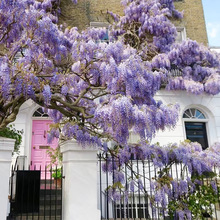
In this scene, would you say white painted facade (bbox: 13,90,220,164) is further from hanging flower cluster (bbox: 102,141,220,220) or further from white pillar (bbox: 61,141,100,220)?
white pillar (bbox: 61,141,100,220)

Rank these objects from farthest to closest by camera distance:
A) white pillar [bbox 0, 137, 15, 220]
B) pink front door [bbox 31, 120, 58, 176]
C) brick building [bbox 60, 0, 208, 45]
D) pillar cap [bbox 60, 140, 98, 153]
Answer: brick building [bbox 60, 0, 208, 45]
pink front door [bbox 31, 120, 58, 176]
pillar cap [bbox 60, 140, 98, 153]
white pillar [bbox 0, 137, 15, 220]

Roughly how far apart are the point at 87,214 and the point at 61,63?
15.7 feet

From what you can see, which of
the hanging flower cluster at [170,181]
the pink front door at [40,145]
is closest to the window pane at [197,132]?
the hanging flower cluster at [170,181]

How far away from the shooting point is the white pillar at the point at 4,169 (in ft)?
16.0

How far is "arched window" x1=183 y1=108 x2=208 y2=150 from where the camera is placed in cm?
1242

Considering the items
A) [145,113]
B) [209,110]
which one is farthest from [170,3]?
[145,113]

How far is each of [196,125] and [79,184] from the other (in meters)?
8.59

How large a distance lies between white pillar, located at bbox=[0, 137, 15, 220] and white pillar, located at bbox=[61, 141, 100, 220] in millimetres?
1168

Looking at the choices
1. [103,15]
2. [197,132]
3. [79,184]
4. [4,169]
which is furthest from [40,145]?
[103,15]

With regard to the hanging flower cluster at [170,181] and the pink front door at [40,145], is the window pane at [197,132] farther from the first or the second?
the pink front door at [40,145]

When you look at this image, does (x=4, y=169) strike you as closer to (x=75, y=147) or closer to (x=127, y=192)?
(x=75, y=147)

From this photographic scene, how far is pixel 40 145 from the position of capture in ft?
37.5

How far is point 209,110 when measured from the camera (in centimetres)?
1250

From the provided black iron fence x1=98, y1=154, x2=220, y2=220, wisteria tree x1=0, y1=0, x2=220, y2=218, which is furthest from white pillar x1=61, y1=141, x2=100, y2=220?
black iron fence x1=98, y1=154, x2=220, y2=220
